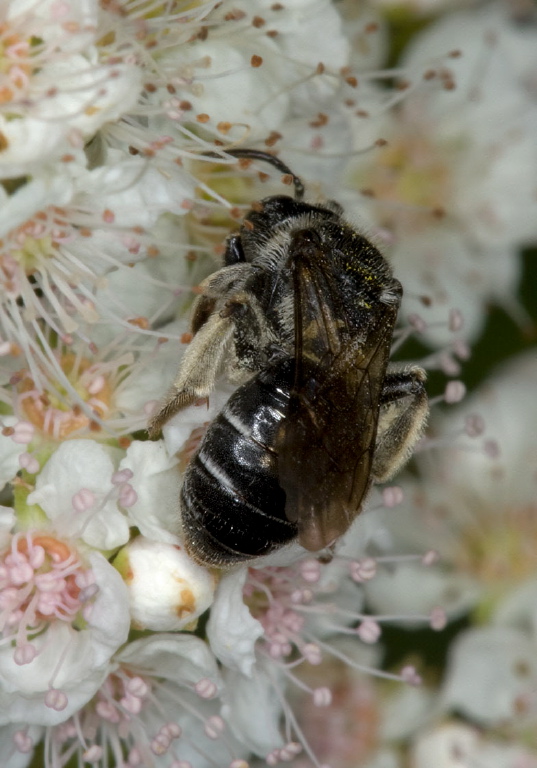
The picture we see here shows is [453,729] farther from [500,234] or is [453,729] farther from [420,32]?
[420,32]

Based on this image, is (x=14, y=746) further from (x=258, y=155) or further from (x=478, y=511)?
(x=478, y=511)

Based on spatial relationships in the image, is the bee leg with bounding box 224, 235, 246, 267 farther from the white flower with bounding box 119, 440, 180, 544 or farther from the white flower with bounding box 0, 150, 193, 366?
the white flower with bounding box 119, 440, 180, 544

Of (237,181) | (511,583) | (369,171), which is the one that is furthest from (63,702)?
(369,171)

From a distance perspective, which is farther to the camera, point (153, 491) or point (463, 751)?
point (463, 751)

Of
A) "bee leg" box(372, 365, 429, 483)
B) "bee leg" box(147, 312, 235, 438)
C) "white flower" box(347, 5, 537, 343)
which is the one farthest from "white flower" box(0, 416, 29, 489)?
"white flower" box(347, 5, 537, 343)

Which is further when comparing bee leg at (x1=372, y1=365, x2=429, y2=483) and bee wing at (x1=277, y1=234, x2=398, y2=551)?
bee leg at (x1=372, y1=365, x2=429, y2=483)

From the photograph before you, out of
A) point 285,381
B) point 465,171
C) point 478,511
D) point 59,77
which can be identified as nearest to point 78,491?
point 285,381
